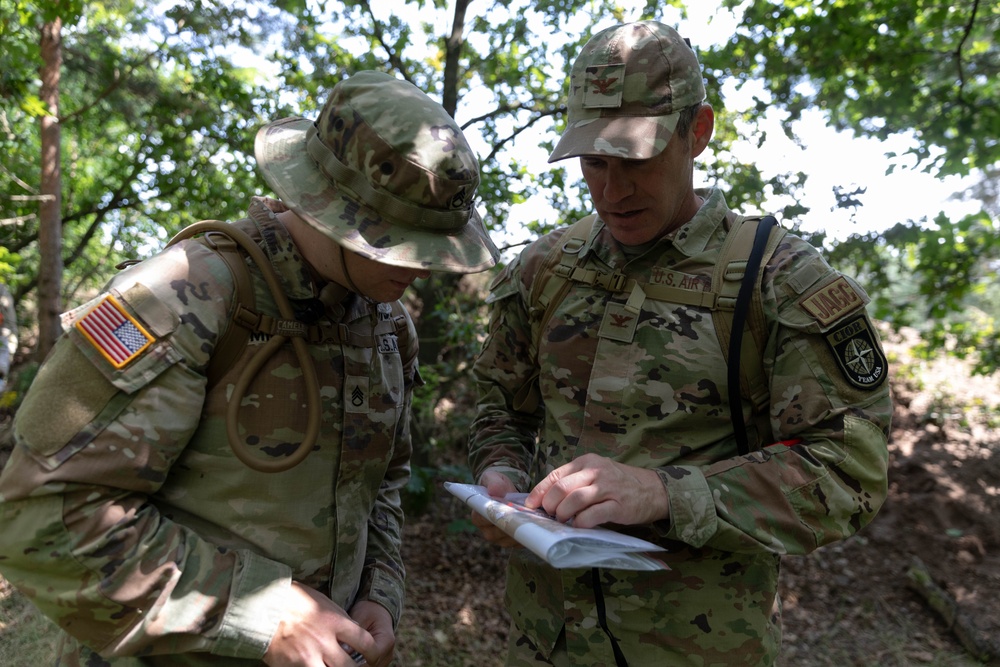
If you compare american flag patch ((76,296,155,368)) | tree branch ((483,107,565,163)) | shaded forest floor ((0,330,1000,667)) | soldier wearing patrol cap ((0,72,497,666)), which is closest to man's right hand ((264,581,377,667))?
soldier wearing patrol cap ((0,72,497,666))

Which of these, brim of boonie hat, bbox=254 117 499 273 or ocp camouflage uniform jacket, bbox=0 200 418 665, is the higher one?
brim of boonie hat, bbox=254 117 499 273

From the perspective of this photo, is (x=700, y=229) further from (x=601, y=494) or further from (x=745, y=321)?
(x=601, y=494)

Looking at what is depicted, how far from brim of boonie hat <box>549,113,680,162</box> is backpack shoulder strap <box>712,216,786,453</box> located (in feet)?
1.09

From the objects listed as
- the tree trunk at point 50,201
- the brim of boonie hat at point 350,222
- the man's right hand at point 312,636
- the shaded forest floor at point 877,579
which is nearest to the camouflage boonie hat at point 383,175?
the brim of boonie hat at point 350,222

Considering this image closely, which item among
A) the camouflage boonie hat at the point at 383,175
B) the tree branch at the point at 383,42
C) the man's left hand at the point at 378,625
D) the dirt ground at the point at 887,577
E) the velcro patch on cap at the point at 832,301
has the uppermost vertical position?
the tree branch at the point at 383,42

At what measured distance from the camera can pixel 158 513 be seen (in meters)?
1.41

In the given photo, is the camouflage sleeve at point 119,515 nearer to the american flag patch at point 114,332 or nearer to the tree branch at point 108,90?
the american flag patch at point 114,332

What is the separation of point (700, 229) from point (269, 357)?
45.0 inches

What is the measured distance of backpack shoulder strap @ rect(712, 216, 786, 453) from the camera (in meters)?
1.81

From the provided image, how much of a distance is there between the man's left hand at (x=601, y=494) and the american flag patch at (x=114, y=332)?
87 centimetres

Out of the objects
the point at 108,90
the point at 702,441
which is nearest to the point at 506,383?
the point at 702,441

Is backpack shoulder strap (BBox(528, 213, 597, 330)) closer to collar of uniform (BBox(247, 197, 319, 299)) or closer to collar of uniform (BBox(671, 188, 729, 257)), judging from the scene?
collar of uniform (BBox(671, 188, 729, 257))

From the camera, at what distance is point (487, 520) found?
180 centimetres

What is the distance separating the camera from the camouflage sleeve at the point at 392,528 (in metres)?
1.90
